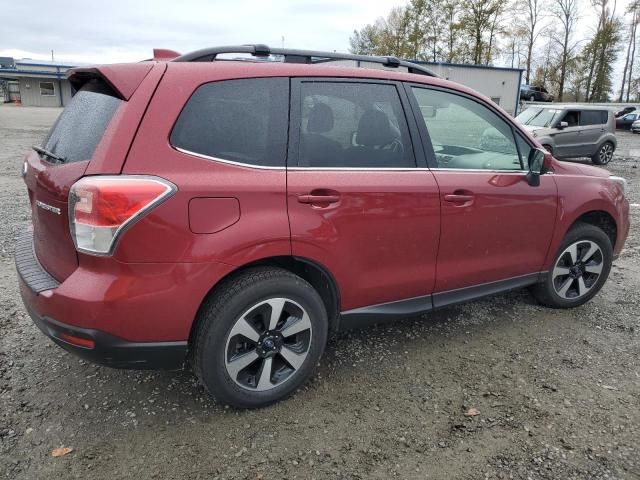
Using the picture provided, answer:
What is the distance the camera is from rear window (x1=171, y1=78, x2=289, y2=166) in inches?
91.8

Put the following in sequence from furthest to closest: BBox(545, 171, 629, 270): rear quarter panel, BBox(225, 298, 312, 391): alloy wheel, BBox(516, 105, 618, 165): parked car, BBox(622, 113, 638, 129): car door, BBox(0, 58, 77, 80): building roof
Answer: BBox(0, 58, 77, 80): building roof, BBox(622, 113, 638, 129): car door, BBox(516, 105, 618, 165): parked car, BBox(545, 171, 629, 270): rear quarter panel, BBox(225, 298, 312, 391): alloy wheel

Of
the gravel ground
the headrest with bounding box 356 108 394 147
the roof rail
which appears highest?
the roof rail

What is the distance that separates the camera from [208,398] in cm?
280

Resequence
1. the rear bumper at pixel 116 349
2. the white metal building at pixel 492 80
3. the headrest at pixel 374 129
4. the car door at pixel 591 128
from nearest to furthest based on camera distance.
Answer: the rear bumper at pixel 116 349 → the headrest at pixel 374 129 → the car door at pixel 591 128 → the white metal building at pixel 492 80

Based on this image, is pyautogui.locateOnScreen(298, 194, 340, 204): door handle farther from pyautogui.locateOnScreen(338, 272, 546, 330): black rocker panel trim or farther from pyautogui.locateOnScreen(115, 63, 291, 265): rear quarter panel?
pyautogui.locateOnScreen(338, 272, 546, 330): black rocker panel trim

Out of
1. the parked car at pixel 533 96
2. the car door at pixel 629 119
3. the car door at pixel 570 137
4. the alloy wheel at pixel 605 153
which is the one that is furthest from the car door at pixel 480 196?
the parked car at pixel 533 96

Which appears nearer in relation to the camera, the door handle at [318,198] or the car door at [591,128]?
the door handle at [318,198]

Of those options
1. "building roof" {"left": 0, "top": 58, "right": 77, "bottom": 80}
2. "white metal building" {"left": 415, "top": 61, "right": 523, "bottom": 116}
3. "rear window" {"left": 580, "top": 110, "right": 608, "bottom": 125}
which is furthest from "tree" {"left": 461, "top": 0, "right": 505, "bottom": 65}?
"building roof" {"left": 0, "top": 58, "right": 77, "bottom": 80}

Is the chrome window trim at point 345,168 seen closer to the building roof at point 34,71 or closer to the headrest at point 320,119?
the headrest at point 320,119

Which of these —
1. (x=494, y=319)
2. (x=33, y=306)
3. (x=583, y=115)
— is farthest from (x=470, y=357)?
(x=583, y=115)

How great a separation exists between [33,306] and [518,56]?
53.3m

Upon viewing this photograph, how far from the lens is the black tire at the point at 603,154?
46.4 ft

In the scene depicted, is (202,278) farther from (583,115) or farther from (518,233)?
(583,115)

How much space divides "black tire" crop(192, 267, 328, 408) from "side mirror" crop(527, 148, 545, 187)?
1776mm
